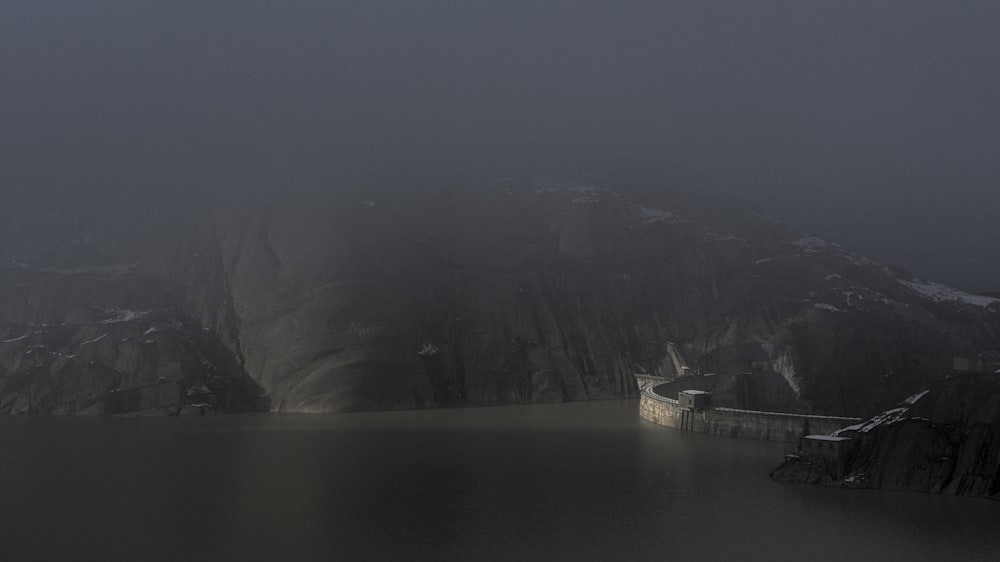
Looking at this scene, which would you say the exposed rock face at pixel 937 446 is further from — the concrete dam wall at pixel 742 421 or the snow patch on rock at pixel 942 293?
the snow patch on rock at pixel 942 293

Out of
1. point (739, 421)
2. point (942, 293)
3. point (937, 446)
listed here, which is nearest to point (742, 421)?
point (739, 421)

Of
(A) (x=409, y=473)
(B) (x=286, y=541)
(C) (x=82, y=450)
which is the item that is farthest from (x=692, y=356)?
(B) (x=286, y=541)

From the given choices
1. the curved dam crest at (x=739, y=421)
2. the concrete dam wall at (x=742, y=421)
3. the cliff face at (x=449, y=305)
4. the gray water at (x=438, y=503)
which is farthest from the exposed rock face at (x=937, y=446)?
the cliff face at (x=449, y=305)

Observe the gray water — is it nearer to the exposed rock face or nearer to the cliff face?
the exposed rock face

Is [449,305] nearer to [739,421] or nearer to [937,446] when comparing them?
[739,421]

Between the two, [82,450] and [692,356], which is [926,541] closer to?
[82,450]

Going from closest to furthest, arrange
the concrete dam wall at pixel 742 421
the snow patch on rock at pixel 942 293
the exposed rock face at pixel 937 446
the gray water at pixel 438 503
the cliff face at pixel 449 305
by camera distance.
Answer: the gray water at pixel 438 503 < the exposed rock face at pixel 937 446 < the concrete dam wall at pixel 742 421 < the cliff face at pixel 449 305 < the snow patch on rock at pixel 942 293
